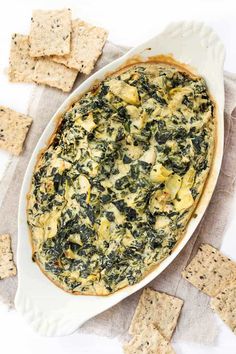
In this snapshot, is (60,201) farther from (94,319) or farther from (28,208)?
(94,319)

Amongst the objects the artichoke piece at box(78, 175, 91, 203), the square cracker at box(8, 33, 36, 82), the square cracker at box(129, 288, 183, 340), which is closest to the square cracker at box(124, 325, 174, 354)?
the square cracker at box(129, 288, 183, 340)

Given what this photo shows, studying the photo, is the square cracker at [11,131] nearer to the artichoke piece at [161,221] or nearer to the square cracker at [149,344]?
the artichoke piece at [161,221]

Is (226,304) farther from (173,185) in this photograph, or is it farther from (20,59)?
(20,59)

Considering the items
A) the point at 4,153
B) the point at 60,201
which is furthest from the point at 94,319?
the point at 4,153

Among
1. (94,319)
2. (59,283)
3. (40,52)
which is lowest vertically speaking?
(94,319)

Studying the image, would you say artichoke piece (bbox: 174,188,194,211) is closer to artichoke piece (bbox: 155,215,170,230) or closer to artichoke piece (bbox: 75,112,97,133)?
artichoke piece (bbox: 155,215,170,230)

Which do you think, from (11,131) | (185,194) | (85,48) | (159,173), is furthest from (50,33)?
(185,194)
